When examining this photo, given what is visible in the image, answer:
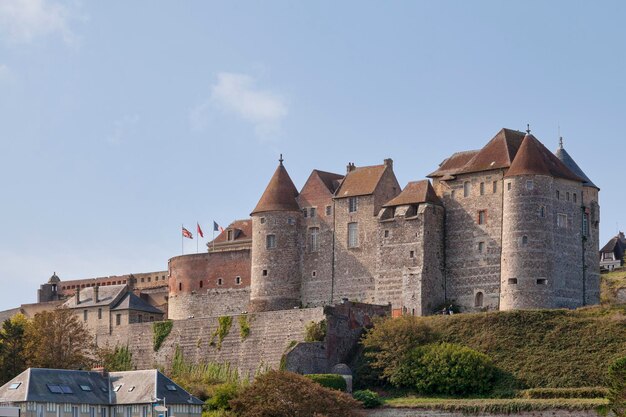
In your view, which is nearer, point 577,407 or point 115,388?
point 577,407

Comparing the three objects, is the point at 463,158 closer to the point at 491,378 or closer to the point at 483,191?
the point at 483,191

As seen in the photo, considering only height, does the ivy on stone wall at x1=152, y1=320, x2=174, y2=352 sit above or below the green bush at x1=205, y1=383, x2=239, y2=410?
above

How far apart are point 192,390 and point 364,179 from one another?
19403 mm

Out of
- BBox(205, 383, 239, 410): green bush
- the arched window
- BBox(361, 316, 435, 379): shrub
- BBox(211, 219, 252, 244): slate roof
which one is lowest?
BBox(205, 383, 239, 410): green bush

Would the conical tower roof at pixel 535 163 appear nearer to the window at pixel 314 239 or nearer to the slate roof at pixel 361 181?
the slate roof at pixel 361 181

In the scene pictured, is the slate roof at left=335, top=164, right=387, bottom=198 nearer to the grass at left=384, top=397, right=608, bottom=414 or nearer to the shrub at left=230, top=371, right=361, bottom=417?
the grass at left=384, top=397, right=608, bottom=414

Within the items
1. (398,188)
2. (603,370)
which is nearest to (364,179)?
(398,188)

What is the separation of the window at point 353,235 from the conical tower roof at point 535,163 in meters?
10.6

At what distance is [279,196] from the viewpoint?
90000 millimetres

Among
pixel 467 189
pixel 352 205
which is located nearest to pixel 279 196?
pixel 352 205

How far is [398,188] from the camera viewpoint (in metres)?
89.1

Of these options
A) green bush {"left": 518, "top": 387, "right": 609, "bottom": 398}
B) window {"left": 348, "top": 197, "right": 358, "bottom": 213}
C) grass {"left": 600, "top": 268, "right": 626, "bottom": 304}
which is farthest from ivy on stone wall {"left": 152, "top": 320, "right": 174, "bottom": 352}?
grass {"left": 600, "top": 268, "right": 626, "bottom": 304}

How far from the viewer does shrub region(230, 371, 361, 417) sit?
6850 centimetres

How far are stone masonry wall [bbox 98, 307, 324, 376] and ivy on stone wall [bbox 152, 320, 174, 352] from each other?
24 cm
